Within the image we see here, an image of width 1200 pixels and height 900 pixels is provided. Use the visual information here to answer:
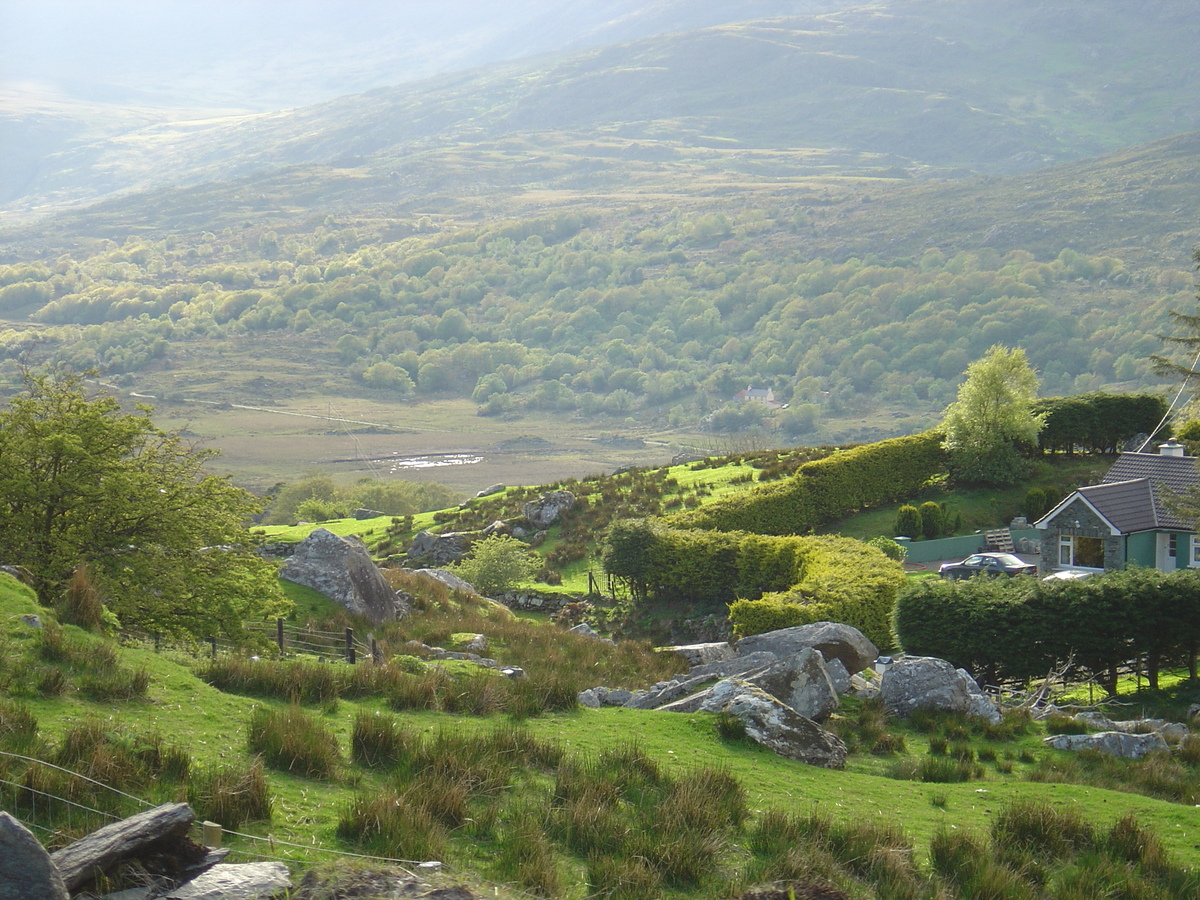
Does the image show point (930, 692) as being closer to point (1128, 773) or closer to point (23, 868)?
point (1128, 773)

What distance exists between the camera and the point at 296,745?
7.63 meters

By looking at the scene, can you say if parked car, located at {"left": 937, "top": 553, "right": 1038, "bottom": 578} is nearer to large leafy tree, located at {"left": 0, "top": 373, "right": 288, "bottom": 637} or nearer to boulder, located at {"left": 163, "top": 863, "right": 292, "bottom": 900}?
large leafy tree, located at {"left": 0, "top": 373, "right": 288, "bottom": 637}

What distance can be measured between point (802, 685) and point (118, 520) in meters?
9.19

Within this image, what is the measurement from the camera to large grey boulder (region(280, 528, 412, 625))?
20266 millimetres

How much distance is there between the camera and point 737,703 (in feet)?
33.5

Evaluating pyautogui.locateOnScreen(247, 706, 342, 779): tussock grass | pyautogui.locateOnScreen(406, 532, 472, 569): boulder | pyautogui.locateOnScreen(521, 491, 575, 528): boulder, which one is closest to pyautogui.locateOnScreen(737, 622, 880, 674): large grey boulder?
pyautogui.locateOnScreen(247, 706, 342, 779): tussock grass

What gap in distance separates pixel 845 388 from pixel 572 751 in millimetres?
185726

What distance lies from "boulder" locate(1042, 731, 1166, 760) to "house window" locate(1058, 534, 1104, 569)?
18392 mm

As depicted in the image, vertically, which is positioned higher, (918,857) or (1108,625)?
(918,857)

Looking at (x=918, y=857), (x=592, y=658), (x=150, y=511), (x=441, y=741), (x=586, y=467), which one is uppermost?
(x=150, y=511)

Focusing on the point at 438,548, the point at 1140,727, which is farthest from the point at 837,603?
the point at 438,548

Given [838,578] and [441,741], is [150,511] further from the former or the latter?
[838,578]

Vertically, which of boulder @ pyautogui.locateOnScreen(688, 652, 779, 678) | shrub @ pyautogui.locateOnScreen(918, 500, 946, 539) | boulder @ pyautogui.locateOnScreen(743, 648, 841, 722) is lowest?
shrub @ pyautogui.locateOnScreen(918, 500, 946, 539)

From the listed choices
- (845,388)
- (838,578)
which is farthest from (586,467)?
(838,578)
